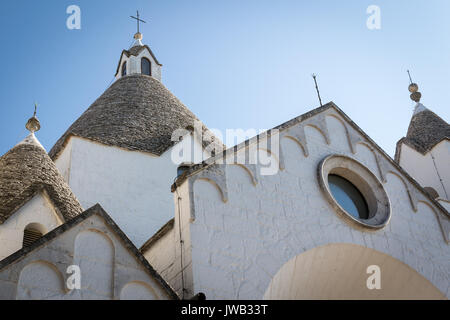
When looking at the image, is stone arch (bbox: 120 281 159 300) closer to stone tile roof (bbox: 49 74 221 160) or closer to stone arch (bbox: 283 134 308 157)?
stone arch (bbox: 283 134 308 157)

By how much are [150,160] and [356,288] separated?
7194 millimetres

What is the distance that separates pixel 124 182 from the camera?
16172 millimetres

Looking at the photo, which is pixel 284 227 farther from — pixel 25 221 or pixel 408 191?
pixel 25 221

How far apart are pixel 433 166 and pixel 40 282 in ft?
52.8

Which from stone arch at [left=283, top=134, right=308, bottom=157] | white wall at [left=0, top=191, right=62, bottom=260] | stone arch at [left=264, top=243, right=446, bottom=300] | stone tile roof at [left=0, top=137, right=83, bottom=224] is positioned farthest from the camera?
stone arch at [left=283, top=134, right=308, bottom=157]

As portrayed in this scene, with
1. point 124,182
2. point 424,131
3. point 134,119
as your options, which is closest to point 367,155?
point 124,182

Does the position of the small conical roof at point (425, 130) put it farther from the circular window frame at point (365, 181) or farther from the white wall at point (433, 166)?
the circular window frame at point (365, 181)

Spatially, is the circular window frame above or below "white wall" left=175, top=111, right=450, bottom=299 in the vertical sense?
above

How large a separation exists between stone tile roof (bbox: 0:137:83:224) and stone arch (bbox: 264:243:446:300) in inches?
159

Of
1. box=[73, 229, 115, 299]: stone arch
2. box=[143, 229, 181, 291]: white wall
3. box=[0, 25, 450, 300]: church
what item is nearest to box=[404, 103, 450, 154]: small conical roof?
box=[0, 25, 450, 300]: church

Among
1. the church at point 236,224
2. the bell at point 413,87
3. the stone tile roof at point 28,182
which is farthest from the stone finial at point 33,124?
the bell at point 413,87

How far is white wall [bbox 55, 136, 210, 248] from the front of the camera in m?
15.4

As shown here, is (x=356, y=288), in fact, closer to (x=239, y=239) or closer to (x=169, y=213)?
(x=239, y=239)

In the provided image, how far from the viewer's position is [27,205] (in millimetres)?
11227
